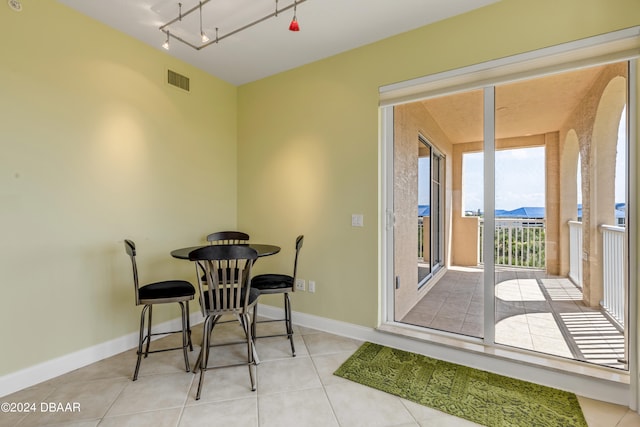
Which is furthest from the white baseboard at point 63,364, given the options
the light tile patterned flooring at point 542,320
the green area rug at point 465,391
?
the light tile patterned flooring at point 542,320

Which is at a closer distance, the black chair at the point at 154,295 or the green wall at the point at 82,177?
the green wall at the point at 82,177

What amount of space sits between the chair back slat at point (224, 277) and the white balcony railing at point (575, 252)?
2.37 metres

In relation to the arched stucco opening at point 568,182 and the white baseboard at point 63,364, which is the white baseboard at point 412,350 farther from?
the arched stucco opening at point 568,182

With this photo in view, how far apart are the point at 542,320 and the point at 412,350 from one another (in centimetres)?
105

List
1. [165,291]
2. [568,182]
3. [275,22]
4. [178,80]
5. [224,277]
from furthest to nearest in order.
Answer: [178,80] → [275,22] → [165,291] → [568,182] → [224,277]

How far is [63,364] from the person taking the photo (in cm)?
230

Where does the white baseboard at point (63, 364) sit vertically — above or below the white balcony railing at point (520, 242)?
below

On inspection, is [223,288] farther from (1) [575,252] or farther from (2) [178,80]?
(1) [575,252]

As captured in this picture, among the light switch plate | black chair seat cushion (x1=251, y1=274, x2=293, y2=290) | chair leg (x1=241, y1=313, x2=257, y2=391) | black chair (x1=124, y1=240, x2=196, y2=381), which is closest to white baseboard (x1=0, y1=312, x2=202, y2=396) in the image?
black chair (x1=124, y1=240, x2=196, y2=381)

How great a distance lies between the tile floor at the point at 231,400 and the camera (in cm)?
178

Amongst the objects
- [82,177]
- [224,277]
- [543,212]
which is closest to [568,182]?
[543,212]

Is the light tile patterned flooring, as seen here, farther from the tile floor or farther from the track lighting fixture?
the track lighting fixture

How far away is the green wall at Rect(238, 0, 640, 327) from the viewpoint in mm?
2236

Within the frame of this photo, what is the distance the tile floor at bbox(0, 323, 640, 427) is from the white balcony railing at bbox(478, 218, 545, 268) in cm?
96
